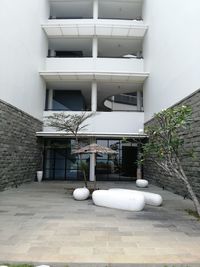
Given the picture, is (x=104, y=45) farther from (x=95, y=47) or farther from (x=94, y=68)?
(x=94, y=68)

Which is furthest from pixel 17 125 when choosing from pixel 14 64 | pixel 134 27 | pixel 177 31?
pixel 134 27

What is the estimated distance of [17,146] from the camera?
573 inches

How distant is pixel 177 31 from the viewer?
12.7 meters

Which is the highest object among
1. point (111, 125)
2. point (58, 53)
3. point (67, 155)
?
point (58, 53)

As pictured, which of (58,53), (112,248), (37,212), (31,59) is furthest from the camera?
(58,53)

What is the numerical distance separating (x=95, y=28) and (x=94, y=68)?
2527mm

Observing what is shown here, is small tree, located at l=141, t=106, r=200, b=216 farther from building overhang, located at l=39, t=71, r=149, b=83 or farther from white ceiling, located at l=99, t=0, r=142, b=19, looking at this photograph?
Answer: white ceiling, located at l=99, t=0, r=142, b=19

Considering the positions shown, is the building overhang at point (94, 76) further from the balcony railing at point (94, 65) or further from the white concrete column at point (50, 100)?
the white concrete column at point (50, 100)

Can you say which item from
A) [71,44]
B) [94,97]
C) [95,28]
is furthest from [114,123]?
[71,44]

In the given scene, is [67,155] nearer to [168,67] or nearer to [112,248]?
[168,67]

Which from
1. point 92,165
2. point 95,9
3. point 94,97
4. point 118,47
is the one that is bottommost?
point 92,165

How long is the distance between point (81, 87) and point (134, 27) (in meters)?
5.32

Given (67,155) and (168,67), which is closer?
(168,67)

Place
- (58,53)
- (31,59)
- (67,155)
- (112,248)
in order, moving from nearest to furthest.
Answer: (112,248), (31,59), (67,155), (58,53)
